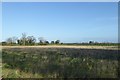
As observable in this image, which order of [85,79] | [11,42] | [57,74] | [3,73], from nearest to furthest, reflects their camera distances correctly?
[85,79]
[57,74]
[3,73]
[11,42]

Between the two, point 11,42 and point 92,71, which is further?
point 11,42

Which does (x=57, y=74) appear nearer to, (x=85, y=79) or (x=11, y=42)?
(x=85, y=79)

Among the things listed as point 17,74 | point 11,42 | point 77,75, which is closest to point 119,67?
point 77,75

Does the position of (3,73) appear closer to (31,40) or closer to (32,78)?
(32,78)

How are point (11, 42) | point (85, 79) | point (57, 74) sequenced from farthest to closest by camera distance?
1. point (11, 42)
2. point (57, 74)
3. point (85, 79)

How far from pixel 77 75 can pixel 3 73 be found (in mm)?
3448

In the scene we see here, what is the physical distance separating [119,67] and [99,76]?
73.4 inches

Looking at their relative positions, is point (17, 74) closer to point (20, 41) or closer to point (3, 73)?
point (3, 73)

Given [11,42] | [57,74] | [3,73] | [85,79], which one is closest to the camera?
[85,79]

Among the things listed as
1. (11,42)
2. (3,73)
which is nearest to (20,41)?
(11,42)

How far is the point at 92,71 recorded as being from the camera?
35.6 feet

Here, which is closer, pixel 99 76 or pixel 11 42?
pixel 99 76

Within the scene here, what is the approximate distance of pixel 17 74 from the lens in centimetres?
1066

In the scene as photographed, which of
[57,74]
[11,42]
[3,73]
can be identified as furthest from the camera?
[11,42]
